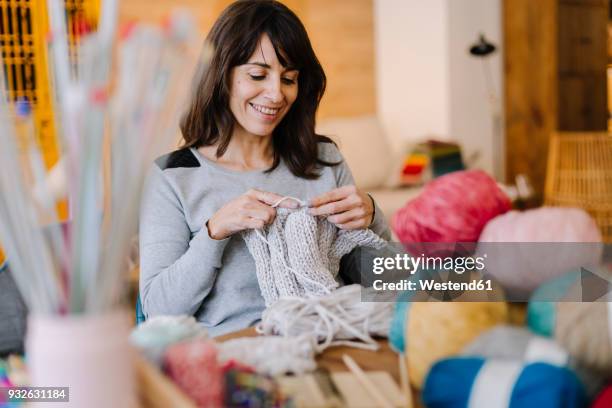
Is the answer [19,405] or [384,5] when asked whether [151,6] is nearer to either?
[384,5]

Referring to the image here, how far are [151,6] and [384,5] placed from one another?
1475mm

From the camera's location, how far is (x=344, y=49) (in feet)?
14.9

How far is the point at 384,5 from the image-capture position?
14.9 feet

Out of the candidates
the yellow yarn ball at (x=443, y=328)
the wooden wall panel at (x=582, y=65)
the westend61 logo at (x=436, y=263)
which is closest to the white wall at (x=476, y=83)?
the wooden wall panel at (x=582, y=65)

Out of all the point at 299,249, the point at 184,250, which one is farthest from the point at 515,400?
the point at 184,250

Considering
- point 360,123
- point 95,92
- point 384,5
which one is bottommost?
point 360,123

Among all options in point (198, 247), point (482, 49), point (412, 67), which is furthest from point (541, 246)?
point (412, 67)

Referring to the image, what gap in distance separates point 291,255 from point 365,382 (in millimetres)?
457

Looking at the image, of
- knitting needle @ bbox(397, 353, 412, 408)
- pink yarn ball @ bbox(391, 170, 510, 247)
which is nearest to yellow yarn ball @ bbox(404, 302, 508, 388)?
knitting needle @ bbox(397, 353, 412, 408)

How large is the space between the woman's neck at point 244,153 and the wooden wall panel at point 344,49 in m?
2.94

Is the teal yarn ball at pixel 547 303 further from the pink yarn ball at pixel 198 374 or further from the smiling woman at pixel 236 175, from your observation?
the smiling woman at pixel 236 175

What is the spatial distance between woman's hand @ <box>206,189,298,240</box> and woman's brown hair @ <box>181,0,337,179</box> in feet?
0.75

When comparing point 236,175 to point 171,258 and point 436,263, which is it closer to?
point 171,258

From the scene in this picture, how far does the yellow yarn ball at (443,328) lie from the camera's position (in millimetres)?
698
